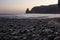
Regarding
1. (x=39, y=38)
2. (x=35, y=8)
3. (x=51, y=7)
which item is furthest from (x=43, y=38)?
(x=35, y=8)

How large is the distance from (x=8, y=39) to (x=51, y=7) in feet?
362

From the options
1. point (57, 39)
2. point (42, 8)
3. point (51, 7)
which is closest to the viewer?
point (57, 39)

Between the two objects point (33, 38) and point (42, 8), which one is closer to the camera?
point (33, 38)

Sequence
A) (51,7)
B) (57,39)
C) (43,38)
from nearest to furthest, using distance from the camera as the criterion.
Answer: (57,39) → (43,38) → (51,7)

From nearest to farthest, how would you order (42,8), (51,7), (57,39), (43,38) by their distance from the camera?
(57,39) < (43,38) < (51,7) < (42,8)

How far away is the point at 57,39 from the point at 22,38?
135cm

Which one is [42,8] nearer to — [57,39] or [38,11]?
[38,11]

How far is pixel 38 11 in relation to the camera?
124 metres

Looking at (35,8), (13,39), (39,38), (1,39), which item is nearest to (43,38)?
(39,38)

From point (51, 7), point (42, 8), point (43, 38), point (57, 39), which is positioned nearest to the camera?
point (57, 39)

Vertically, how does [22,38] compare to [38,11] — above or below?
above

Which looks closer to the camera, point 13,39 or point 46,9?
point 13,39

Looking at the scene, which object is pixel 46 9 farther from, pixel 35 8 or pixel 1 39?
pixel 1 39

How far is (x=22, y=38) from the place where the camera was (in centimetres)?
454
